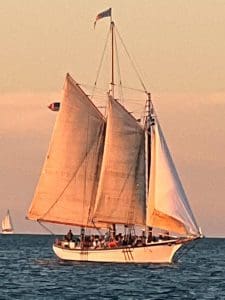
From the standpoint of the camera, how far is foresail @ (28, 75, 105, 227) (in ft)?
419

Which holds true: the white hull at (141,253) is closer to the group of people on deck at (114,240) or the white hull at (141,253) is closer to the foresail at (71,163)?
the group of people on deck at (114,240)

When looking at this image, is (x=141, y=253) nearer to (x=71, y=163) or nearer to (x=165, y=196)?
(x=165, y=196)

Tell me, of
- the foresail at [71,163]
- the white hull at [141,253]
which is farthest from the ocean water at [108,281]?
the foresail at [71,163]

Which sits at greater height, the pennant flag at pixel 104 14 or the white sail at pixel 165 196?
the pennant flag at pixel 104 14

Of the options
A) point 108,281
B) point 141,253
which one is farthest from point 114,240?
point 108,281

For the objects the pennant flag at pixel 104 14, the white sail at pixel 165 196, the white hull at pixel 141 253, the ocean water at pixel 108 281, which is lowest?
the ocean water at pixel 108 281

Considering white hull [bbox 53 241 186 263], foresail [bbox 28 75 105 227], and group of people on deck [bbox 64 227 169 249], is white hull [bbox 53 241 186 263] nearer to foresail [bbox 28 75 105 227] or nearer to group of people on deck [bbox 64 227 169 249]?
group of people on deck [bbox 64 227 169 249]

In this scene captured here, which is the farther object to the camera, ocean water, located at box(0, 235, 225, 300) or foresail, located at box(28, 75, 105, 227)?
foresail, located at box(28, 75, 105, 227)

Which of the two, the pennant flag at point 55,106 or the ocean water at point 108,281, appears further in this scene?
the pennant flag at point 55,106

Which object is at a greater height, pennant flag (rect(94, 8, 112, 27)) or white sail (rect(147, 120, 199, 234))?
pennant flag (rect(94, 8, 112, 27))

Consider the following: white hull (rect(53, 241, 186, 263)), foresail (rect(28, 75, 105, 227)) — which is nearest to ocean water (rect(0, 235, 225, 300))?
white hull (rect(53, 241, 186, 263))

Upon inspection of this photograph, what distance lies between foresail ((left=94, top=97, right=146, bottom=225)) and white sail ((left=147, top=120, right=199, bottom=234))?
1353mm

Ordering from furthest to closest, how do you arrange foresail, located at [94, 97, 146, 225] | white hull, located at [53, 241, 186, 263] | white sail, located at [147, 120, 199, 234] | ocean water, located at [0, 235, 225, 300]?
1. white hull, located at [53, 241, 186, 263]
2. foresail, located at [94, 97, 146, 225]
3. white sail, located at [147, 120, 199, 234]
4. ocean water, located at [0, 235, 225, 300]

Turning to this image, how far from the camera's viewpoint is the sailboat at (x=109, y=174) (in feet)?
419
